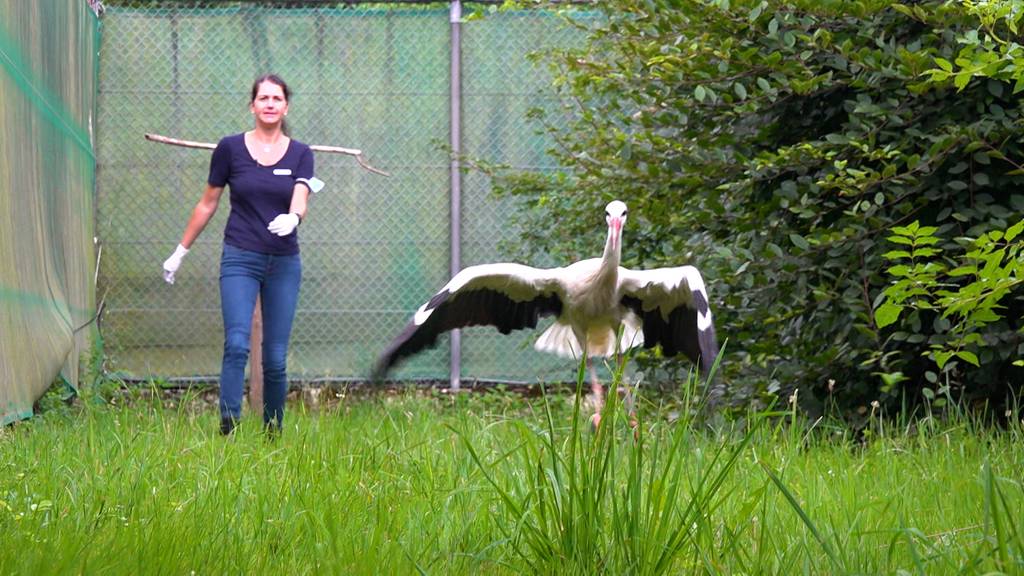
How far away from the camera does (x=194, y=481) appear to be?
4.01m

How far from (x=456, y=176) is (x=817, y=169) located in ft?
15.2

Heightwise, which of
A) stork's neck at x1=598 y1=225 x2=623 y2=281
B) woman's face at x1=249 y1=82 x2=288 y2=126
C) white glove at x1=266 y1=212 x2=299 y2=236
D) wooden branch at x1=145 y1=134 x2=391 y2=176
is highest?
woman's face at x1=249 y1=82 x2=288 y2=126

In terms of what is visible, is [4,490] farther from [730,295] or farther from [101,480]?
[730,295]

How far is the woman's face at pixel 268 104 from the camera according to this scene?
23.8ft

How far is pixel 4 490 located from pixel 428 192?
7075mm

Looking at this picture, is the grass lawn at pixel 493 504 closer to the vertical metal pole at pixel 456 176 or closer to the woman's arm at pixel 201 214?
the woman's arm at pixel 201 214

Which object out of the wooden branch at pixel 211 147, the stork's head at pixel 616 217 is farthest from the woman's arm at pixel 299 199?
the wooden branch at pixel 211 147

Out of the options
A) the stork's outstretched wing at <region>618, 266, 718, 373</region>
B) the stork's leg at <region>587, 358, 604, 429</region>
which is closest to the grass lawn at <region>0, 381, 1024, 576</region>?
the stork's leg at <region>587, 358, 604, 429</region>

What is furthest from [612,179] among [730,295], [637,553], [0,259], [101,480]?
[637,553]

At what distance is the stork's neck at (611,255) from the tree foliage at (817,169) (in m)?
0.24

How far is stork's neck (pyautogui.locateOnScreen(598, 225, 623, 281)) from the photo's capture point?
6.52 metres

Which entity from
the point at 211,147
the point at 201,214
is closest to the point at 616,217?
the point at 201,214

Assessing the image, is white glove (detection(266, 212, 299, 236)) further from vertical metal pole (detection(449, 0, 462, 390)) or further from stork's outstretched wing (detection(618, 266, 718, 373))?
vertical metal pole (detection(449, 0, 462, 390))

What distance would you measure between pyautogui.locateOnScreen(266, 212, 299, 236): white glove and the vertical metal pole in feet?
11.6
